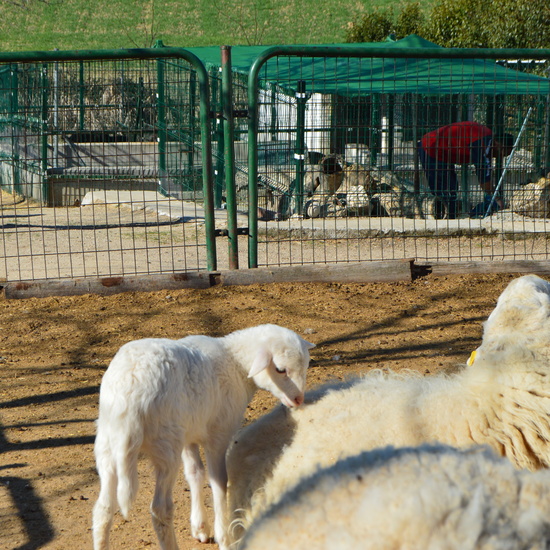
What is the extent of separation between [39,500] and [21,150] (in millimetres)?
12217

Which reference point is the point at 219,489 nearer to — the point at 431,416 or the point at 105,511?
the point at 105,511

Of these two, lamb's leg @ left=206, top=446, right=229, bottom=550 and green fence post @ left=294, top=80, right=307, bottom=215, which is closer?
lamb's leg @ left=206, top=446, right=229, bottom=550

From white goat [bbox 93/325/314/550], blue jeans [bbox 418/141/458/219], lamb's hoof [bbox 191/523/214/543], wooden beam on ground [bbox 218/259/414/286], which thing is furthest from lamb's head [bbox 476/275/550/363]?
blue jeans [bbox 418/141/458/219]

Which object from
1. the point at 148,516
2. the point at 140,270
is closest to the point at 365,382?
the point at 148,516

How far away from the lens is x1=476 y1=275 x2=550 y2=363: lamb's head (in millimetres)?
2494

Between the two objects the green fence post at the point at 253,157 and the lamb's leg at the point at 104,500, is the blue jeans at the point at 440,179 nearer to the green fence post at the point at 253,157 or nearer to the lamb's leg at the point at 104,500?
the green fence post at the point at 253,157

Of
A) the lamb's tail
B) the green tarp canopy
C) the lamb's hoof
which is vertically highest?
the green tarp canopy

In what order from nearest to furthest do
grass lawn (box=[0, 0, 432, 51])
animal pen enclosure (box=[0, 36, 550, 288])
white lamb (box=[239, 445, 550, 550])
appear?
white lamb (box=[239, 445, 550, 550])
animal pen enclosure (box=[0, 36, 550, 288])
grass lawn (box=[0, 0, 432, 51])

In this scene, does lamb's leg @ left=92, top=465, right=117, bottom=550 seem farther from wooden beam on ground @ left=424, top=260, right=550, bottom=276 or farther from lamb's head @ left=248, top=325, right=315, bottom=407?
wooden beam on ground @ left=424, top=260, right=550, bottom=276

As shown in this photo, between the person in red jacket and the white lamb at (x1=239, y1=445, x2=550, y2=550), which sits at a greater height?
the person in red jacket

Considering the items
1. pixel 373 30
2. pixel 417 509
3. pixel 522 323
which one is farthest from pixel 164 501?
Answer: pixel 373 30

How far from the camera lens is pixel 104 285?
22.2ft

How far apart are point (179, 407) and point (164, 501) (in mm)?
380

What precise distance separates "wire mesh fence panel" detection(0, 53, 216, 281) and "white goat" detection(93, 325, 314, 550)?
4.66 meters
